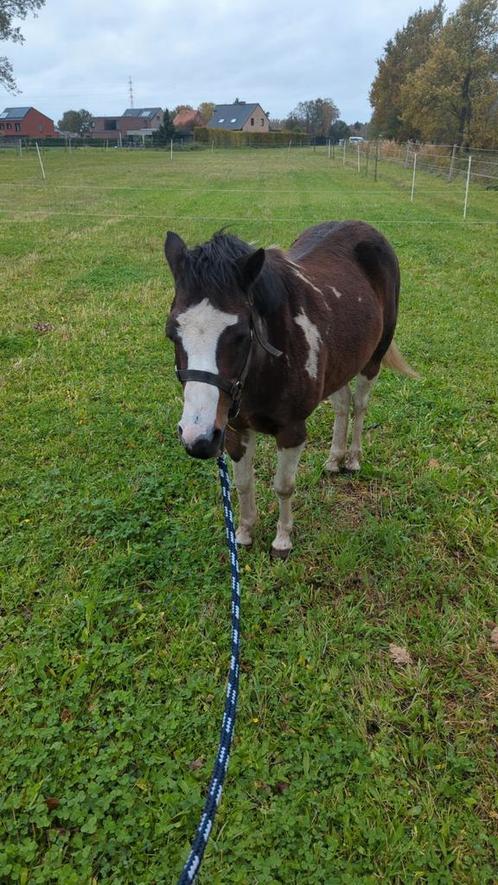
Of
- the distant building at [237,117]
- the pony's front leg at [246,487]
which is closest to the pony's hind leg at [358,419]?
the pony's front leg at [246,487]

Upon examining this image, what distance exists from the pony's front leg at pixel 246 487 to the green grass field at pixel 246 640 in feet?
0.52

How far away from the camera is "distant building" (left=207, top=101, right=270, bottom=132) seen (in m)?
78.3

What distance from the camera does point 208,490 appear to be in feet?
11.5

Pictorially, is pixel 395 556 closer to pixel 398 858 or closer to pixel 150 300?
pixel 398 858

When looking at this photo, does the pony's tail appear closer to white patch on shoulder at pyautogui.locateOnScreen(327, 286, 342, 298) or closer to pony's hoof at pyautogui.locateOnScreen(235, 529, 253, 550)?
white patch on shoulder at pyautogui.locateOnScreen(327, 286, 342, 298)

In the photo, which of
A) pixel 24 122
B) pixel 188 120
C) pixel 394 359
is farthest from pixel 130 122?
pixel 394 359

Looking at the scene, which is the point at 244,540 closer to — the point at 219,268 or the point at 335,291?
the point at 335,291

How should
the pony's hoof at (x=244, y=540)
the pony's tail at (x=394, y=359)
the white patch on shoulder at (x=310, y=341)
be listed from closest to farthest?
1. the white patch on shoulder at (x=310, y=341)
2. the pony's hoof at (x=244, y=540)
3. the pony's tail at (x=394, y=359)

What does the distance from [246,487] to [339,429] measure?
3.34ft

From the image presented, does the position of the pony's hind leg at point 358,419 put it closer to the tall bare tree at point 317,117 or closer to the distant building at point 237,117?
the distant building at point 237,117

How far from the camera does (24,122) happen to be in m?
75.6

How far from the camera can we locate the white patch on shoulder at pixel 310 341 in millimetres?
2629

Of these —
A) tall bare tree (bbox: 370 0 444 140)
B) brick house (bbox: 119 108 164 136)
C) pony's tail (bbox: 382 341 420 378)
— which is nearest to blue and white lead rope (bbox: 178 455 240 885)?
pony's tail (bbox: 382 341 420 378)

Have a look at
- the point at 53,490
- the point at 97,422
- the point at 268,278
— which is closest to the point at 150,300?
the point at 97,422
